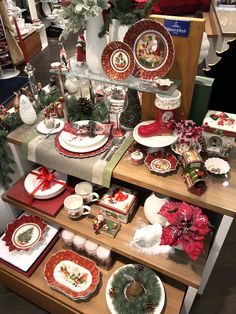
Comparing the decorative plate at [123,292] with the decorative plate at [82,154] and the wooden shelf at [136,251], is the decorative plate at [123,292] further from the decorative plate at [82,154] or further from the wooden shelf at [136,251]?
the decorative plate at [82,154]

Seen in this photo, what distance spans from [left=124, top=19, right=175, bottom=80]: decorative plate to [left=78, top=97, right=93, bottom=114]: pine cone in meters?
0.33

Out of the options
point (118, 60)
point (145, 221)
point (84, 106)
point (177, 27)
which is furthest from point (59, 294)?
point (177, 27)

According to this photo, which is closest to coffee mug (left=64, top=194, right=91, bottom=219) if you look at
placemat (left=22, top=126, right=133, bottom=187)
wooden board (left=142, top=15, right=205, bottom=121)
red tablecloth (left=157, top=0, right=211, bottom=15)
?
placemat (left=22, top=126, right=133, bottom=187)

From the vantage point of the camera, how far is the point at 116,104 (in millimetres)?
1370

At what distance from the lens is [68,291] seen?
1213 mm

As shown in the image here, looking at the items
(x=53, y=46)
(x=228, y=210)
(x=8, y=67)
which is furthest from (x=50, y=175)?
(x=53, y=46)

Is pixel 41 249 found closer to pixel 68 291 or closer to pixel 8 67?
pixel 68 291

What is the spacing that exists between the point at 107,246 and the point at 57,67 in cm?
79

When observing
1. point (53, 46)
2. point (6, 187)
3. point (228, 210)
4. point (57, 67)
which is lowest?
point (53, 46)

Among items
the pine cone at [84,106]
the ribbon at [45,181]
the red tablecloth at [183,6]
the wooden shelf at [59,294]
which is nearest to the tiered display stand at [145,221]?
the wooden shelf at [59,294]

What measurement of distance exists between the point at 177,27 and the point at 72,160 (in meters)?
0.63

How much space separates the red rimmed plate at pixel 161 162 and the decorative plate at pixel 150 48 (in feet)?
0.99

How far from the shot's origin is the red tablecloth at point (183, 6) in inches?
189

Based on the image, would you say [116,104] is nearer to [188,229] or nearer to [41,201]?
[41,201]
